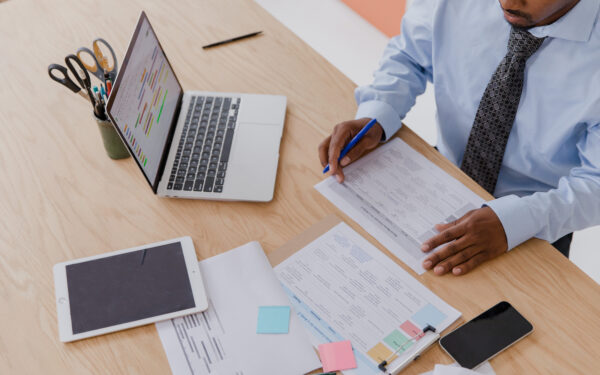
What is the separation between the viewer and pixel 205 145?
1.19 meters

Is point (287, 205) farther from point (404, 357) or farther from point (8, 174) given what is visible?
point (8, 174)

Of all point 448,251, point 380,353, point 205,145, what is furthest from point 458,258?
point 205,145

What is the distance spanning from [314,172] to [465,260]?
0.35m

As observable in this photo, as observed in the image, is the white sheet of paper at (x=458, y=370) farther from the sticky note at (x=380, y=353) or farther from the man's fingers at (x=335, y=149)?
the man's fingers at (x=335, y=149)

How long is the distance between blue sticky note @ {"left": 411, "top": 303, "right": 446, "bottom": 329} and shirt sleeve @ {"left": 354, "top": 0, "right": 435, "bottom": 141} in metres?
0.41

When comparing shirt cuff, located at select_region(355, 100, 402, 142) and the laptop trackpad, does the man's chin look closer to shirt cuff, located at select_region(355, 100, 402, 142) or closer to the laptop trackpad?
shirt cuff, located at select_region(355, 100, 402, 142)

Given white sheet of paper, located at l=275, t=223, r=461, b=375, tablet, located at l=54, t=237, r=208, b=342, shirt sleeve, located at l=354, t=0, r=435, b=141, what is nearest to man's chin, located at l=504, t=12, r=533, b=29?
shirt sleeve, located at l=354, t=0, r=435, b=141

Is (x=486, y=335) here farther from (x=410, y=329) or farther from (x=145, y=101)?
(x=145, y=101)

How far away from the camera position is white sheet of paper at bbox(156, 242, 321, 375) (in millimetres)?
899

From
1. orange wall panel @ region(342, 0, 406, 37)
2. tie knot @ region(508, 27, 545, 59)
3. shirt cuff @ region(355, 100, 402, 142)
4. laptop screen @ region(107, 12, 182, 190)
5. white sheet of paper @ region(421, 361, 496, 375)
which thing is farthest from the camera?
orange wall panel @ region(342, 0, 406, 37)

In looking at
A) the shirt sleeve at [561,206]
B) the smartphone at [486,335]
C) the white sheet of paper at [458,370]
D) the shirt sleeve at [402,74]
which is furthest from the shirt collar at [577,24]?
the white sheet of paper at [458,370]

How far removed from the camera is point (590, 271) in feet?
6.59

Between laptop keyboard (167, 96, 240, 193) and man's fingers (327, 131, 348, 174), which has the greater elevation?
man's fingers (327, 131, 348, 174)

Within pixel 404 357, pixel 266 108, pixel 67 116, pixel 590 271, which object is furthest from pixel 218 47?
pixel 590 271
